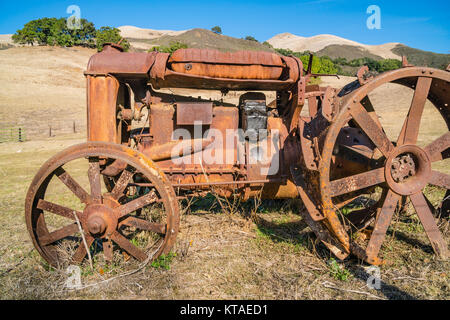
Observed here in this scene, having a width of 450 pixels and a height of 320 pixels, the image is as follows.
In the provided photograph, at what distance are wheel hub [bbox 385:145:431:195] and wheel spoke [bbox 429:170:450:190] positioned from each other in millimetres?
155

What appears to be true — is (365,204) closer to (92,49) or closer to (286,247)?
(286,247)

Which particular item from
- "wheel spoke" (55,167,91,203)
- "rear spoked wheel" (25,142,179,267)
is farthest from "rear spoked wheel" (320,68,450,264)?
"wheel spoke" (55,167,91,203)

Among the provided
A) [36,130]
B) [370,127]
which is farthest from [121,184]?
[36,130]

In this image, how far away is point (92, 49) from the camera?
57.9 meters

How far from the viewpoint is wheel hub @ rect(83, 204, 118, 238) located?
316 cm

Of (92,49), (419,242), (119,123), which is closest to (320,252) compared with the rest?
(419,242)

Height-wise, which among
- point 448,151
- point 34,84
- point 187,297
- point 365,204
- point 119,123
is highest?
point 34,84

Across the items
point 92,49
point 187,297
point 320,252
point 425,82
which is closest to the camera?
point 187,297

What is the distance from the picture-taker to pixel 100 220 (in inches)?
125

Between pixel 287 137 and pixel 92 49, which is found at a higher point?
pixel 92 49

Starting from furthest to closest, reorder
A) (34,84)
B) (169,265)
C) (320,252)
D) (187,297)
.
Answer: (34,84), (320,252), (169,265), (187,297)

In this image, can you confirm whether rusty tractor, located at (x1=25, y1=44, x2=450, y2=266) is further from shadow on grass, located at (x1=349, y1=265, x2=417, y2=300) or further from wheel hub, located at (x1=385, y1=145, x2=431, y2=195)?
shadow on grass, located at (x1=349, y1=265, x2=417, y2=300)

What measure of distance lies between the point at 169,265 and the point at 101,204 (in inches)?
42.3

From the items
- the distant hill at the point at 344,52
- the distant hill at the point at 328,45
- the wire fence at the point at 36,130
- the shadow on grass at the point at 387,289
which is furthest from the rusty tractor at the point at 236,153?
the distant hill at the point at 328,45
